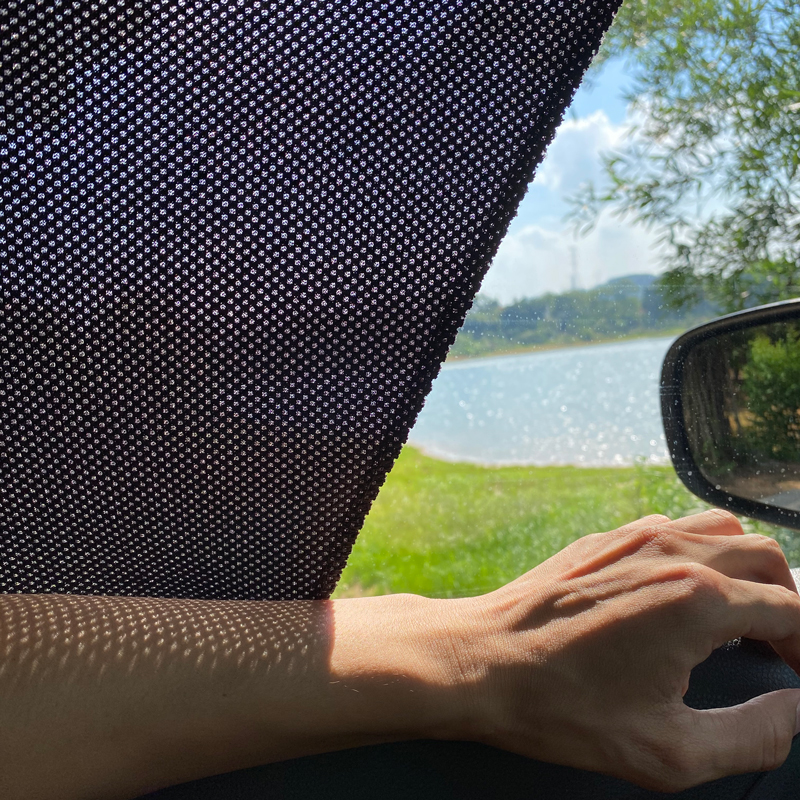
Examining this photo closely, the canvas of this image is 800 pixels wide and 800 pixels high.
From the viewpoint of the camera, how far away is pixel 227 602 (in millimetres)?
542

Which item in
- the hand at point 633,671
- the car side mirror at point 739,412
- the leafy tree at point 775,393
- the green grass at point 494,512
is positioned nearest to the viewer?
the hand at point 633,671

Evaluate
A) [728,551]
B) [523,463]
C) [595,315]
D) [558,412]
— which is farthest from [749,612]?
[558,412]

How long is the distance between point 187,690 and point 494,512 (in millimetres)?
1369

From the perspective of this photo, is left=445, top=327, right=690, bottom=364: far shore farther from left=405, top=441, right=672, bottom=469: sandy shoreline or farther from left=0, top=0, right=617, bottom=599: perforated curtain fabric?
left=0, top=0, right=617, bottom=599: perforated curtain fabric

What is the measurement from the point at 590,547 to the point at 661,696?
0.52 feet

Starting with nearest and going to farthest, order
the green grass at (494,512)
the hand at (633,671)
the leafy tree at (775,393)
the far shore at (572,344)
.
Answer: the hand at (633,671) → the leafy tree at (775,393) → the far shore at (572,344) → the green grass at (494,512)

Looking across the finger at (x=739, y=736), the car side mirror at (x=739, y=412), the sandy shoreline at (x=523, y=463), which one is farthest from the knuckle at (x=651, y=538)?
the sandy shoreline at (x=523, y=463)

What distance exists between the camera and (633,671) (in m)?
0.51

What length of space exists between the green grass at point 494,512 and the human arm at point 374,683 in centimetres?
96

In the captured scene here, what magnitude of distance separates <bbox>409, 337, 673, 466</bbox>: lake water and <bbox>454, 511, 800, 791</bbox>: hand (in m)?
1.00

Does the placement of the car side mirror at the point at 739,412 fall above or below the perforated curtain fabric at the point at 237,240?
below

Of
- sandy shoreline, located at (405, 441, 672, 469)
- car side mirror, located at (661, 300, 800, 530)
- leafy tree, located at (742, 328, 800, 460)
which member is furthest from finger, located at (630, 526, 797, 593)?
sandy shoreline, located at (405, 441, 672, 469)

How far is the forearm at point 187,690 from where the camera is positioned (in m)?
0.46

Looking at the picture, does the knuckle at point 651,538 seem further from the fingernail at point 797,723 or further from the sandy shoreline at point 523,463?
the sandy shoreline at point 523,463
